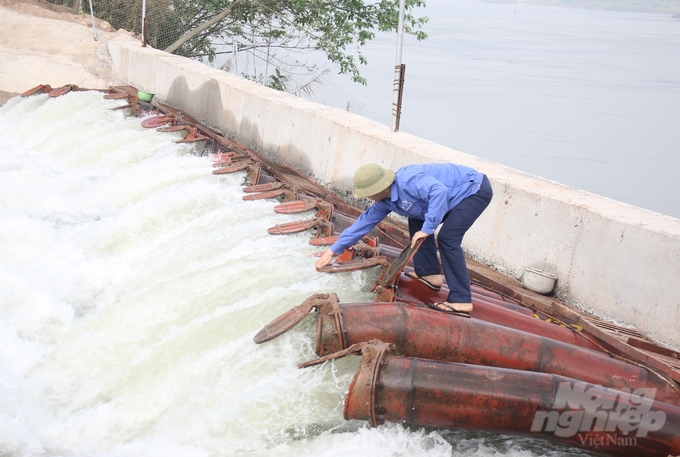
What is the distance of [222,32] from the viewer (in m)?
19.4

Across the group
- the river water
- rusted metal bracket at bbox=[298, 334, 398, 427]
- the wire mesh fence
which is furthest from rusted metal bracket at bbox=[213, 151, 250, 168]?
the wire mesh fence

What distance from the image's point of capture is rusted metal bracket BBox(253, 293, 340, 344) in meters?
5.04

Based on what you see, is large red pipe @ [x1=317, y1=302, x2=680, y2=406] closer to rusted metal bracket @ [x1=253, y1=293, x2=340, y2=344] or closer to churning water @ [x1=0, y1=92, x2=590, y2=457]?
rusted metal bracket @ [x1=253, y1=293, x2=340, y2=344]

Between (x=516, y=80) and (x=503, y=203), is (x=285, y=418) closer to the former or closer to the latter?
(x=503, y=203)

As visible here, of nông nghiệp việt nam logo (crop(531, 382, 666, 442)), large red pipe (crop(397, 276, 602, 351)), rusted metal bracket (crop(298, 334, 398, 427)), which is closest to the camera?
nông nghiệp việt nam logo (crop(531, 382, 666, 442))

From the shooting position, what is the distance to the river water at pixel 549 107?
2070 centimetres

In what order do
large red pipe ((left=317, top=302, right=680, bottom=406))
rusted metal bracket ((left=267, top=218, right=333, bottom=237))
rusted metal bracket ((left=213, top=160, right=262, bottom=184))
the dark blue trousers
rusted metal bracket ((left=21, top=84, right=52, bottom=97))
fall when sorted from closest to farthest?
1. large red pipe ((left=317, top=302, right=680, bottom=406))
2. the dark blue trousers
3. rusted metal bracket ((left=267, top=218, right=333, bottom=237))
4. rusted metal bracket ((left=213, top=160, right=262, bottom=184))
5. rusted metal bracket ((left=21, top=84, right=52, bottom=97))

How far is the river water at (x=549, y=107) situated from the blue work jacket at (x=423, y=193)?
815 cm

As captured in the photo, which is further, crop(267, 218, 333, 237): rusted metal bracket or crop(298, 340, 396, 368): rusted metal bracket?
crop(267, 218, 333, 237): rusted metal bracket

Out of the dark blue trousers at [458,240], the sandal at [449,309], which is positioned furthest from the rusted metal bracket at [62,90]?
the sandal at [449,309]

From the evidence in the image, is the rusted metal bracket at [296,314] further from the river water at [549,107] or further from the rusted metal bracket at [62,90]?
the rusted metal bracket at [62,90]

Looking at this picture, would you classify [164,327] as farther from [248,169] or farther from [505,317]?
[248,169]

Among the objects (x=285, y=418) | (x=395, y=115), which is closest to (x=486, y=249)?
(x=395, y=115)

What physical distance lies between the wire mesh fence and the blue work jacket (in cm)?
1152
